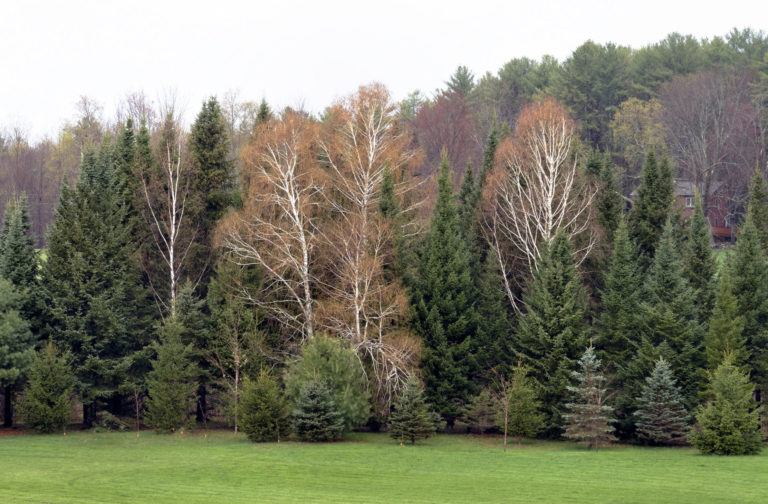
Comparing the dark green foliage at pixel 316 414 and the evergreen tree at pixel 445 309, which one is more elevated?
the evergreen tree at pixel 445 309

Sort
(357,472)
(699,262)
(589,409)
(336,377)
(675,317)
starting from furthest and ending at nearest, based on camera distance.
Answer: (699,262) < (675,317) < (336,377) < (589,409) < (357,472)

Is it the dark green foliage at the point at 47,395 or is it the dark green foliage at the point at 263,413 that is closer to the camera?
the dark green foliage at the point at 263,413

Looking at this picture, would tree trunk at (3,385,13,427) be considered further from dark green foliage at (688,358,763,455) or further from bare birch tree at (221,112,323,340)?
dark green foliage at (688,358,763,455)

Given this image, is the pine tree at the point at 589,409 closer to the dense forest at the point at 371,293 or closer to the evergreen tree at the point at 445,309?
the dense forest at the point at 371,293

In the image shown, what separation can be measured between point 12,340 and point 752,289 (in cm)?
4065

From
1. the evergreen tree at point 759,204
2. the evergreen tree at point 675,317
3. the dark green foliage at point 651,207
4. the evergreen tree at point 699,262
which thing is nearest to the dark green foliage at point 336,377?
→ the evergreen tree at point 675,317

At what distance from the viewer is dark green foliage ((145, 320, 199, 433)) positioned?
160 feet

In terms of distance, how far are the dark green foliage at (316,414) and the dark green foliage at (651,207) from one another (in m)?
24.3

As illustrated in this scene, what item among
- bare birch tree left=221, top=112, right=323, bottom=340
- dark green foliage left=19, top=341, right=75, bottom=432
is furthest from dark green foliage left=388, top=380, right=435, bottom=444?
dark green foliage left=19, top=341, right=75, bottom=432

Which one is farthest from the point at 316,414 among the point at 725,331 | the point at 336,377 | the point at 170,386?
the point at 725,331

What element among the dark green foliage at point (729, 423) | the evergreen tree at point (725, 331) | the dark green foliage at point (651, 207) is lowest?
the dark green foliage at point (729, 423)

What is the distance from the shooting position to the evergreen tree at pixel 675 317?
48500mm

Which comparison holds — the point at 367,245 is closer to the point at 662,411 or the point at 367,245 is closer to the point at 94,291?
the point at 94,291

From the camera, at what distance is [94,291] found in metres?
51.8
